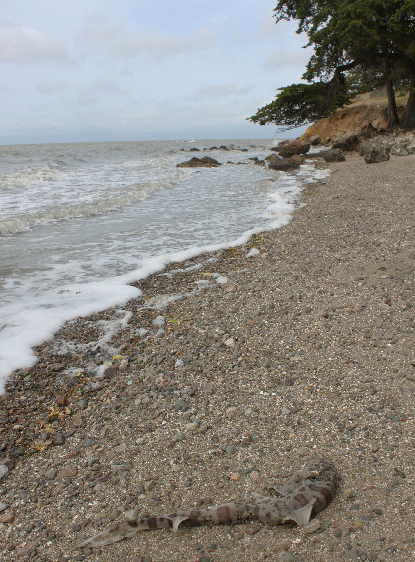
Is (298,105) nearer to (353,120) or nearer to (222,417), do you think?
(353,120)

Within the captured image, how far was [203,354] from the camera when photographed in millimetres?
4035

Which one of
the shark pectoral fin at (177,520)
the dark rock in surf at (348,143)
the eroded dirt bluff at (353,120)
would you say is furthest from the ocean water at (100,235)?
the eroded dirt bluff at (353,120)

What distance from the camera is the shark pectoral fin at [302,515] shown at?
2227mm

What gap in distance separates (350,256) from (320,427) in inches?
145

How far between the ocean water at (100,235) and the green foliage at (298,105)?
1069 centimetres

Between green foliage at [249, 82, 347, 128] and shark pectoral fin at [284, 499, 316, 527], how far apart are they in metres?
26.9

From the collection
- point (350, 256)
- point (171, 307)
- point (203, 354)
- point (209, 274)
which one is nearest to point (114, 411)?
point (203, 354)

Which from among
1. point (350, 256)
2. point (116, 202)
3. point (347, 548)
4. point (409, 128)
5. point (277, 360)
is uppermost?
point (409, 128)

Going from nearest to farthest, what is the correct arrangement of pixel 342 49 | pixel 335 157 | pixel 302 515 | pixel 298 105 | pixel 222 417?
pixel 302 515
pixel 222 417
pixel 335 157
pixel 342 49
pixel 298 105

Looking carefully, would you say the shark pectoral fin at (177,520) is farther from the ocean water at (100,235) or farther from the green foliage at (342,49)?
the green foliage at (342,49)

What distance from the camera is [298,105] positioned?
26750 mm

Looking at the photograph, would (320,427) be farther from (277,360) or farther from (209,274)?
(209,274)

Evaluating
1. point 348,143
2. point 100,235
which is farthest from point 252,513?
point 348,143

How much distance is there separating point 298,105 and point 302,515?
91.4 ft
